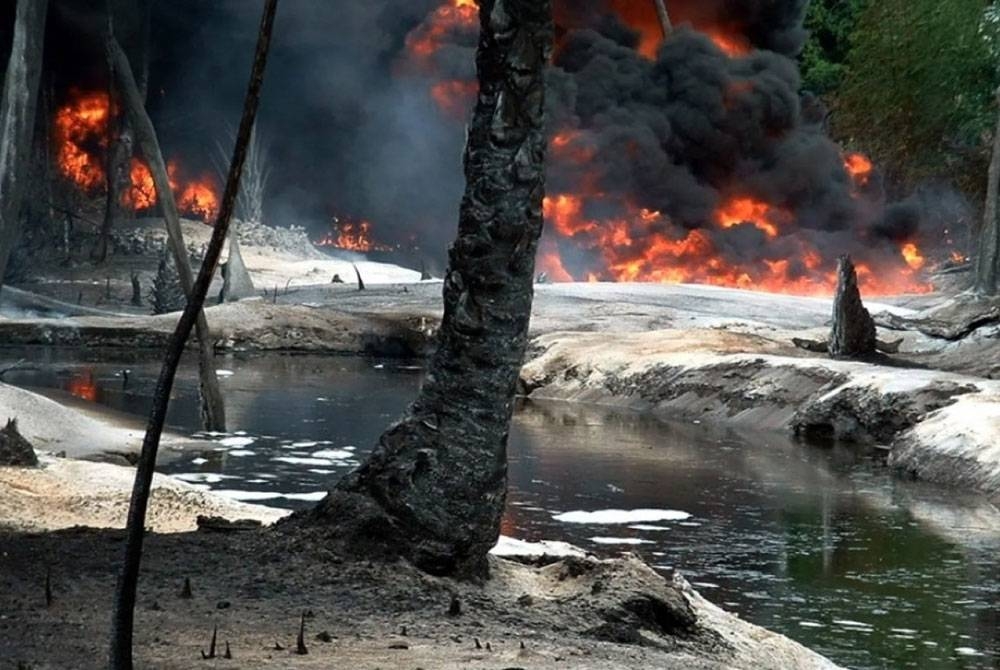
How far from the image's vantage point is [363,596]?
772cm

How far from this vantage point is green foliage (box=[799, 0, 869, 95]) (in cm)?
4553

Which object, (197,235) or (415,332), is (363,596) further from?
(197,235)

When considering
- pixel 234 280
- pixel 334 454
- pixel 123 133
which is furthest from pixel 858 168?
pixel 334 454

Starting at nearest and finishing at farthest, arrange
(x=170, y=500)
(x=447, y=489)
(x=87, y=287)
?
(x=447, y=489), (x=170, y=500), (x=87, y=287)

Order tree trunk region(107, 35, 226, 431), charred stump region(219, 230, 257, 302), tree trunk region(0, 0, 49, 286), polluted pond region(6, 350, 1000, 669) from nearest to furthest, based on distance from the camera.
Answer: polluted pond region(6, 350, 1000, 669)
tree trunk region(107, 35, 226, 431)
tree trunk region(0, 0, 49, 286)
charred stump region(219, 230, 257, 302)

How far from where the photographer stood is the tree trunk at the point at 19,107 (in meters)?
20.2

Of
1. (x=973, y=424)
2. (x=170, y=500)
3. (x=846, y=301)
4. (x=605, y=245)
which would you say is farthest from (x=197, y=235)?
(x=170, y=500)

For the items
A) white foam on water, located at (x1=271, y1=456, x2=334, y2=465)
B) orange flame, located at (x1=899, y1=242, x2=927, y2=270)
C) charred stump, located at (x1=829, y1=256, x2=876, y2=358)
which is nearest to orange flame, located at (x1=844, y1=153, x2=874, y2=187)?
orange flame, located at (x1=899, y1=242, x2=927, y2=270)

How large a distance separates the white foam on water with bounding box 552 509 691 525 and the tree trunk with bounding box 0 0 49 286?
28.5ft

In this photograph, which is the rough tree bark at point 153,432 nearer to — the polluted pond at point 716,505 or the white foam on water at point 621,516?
the polluted pond at point 716,505

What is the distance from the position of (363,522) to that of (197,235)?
47573mm

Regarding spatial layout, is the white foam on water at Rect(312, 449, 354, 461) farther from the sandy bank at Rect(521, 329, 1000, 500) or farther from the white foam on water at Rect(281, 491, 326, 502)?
the sandy bank at Rect(521, 329, 1000, 500)

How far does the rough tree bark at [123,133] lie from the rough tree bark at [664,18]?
17.9 metres

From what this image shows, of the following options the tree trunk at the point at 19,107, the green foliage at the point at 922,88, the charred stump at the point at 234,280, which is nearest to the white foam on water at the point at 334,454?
the tree trunk at the point at 19,107
